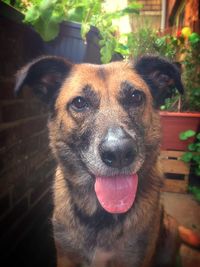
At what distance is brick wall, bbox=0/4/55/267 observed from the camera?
1825 mm

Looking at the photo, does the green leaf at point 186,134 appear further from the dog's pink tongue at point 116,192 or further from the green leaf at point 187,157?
the dog's pink tongue at point 116,192

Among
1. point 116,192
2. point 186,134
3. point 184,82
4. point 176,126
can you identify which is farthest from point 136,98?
point 184,82

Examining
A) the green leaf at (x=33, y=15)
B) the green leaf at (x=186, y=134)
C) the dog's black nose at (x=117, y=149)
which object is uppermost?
the green leaf at (x=33, y=15)

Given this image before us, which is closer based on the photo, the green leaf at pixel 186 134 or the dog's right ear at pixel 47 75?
the dog's right ear at pixel 47 75

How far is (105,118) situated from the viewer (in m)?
1.66

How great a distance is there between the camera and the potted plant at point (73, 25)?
1.87 metres

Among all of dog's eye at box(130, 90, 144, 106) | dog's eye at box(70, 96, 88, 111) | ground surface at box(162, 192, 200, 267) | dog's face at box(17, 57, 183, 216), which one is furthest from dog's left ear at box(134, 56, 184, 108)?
ground surface at box(162, 192, 200, 267)

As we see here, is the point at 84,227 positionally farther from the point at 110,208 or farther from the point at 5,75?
the point at 5,75

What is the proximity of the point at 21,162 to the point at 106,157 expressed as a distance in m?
0.76

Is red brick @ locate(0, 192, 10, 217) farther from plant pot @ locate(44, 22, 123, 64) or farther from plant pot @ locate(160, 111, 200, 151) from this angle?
plant pot @ locate(160, 111, 200, 151)

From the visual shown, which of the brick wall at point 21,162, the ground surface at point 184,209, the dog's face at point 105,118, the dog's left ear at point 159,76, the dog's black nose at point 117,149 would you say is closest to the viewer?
the dog's black nose at point 117,149

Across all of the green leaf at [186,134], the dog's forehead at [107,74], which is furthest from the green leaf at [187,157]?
the dog's forehead at [107,74]

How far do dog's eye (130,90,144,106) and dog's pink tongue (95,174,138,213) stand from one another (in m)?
0.41

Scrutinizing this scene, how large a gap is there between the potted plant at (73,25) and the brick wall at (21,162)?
0.41 feet
